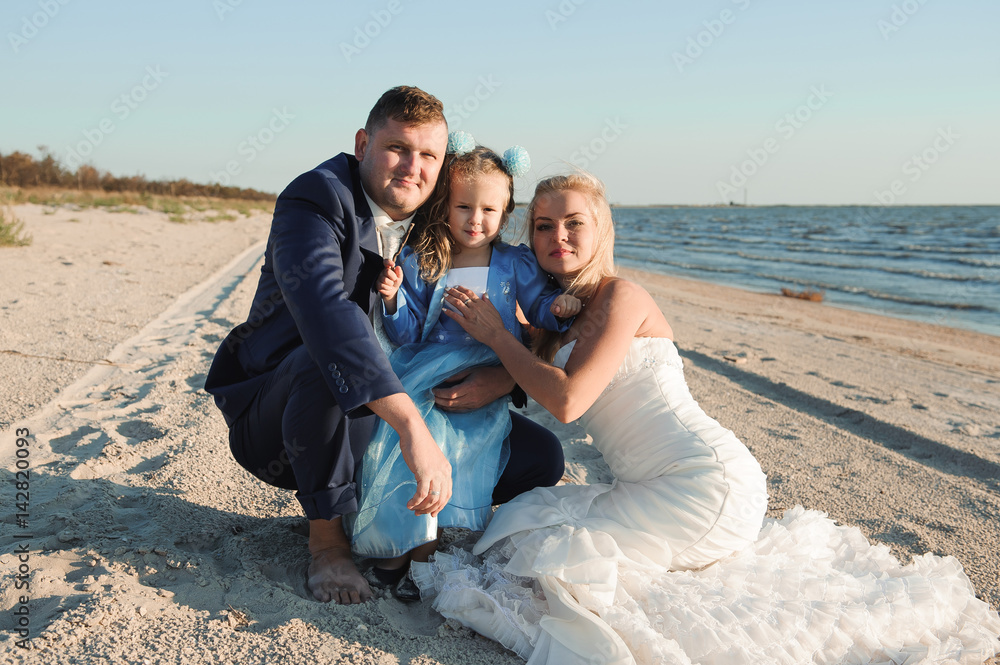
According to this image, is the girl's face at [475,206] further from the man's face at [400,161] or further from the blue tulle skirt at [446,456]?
the blue tulle skirt at [446,456]

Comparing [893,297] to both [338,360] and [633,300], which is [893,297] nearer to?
[633,300]

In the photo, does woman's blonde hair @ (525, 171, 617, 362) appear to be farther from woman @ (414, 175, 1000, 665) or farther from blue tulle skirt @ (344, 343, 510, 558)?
blue tulle skirt @ (344, 343, 510, 558)

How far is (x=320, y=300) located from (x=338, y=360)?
8.3 inches

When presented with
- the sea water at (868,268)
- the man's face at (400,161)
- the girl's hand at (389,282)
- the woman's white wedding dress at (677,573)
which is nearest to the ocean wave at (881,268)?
the sea water at (868,268)

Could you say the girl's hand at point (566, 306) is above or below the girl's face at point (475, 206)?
below

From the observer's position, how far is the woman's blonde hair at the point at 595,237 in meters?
2.58

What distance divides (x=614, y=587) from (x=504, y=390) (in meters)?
0.85

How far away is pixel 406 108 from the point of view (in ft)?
7.86

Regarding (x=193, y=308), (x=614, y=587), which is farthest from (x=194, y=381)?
(x=614, y=587)

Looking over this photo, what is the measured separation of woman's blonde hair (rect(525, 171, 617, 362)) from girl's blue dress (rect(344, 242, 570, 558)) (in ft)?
0.29

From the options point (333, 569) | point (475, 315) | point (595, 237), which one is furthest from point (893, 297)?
point (333, 569)

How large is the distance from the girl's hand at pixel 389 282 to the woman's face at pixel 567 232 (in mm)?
601

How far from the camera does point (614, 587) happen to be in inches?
79.3

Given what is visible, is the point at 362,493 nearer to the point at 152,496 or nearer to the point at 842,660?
the point at 152,496
